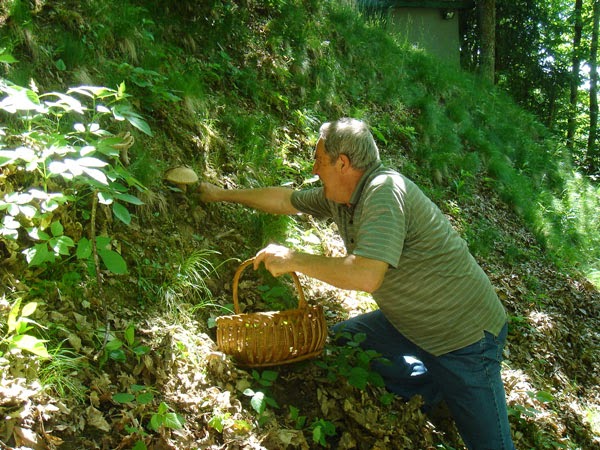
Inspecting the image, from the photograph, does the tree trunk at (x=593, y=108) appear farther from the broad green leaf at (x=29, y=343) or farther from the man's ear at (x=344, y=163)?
the broad green leaf at (x=29, y=343)

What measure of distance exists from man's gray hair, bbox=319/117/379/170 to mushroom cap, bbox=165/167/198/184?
3.95 feet

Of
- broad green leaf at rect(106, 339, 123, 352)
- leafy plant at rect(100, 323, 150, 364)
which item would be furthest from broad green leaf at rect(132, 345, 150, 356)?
broad green leaf at rect(106, 339, 123, 352)

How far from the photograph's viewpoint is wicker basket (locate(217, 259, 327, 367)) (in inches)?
132

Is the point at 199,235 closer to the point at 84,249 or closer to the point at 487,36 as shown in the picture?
the point at 84,249

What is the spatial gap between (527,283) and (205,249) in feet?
14.3

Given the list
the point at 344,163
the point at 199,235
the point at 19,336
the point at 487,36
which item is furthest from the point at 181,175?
the point at 487,36

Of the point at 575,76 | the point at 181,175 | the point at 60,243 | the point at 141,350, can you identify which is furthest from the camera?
the point at 575,76

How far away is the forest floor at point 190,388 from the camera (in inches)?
107

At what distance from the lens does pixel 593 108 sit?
59.2 feet

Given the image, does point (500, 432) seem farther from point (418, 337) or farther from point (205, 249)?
point (205, 249)

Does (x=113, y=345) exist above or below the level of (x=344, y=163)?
below

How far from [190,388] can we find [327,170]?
146 centimetres

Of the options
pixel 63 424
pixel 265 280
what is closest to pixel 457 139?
pixel 265 280

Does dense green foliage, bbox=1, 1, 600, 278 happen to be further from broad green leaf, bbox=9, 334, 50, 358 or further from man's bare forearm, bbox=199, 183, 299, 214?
broad green leaf, bbox=9, 334, 50, 358
